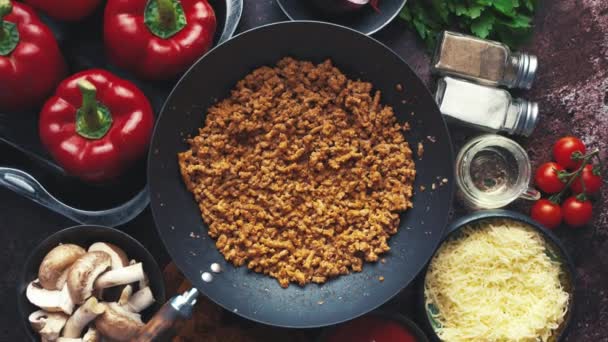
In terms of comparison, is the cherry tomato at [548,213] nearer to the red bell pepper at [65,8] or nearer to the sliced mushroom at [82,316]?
the sliced mushroom at [82,316]

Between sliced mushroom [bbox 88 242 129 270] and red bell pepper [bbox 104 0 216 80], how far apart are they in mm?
508

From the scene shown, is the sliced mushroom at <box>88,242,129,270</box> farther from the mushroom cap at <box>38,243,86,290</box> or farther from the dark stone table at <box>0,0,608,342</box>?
the dark stone table at <box>0,0,608,342</box>

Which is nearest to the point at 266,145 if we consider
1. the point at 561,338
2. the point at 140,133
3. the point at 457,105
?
the point at 140,133

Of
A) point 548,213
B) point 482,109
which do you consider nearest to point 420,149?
point 482,109

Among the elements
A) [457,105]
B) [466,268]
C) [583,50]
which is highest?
[583,50]

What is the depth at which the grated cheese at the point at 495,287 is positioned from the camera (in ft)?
7.04

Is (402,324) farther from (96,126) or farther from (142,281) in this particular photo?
(96,126)

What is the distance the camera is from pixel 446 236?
2.14 metres

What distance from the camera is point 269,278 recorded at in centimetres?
207

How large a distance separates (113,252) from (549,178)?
1.33m

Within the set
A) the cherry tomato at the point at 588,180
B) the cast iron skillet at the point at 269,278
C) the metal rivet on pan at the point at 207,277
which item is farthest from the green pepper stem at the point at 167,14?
the cherry tomato at the point at 588,180

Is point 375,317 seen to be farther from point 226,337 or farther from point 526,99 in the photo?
point 526,99

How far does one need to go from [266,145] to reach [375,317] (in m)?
0.61

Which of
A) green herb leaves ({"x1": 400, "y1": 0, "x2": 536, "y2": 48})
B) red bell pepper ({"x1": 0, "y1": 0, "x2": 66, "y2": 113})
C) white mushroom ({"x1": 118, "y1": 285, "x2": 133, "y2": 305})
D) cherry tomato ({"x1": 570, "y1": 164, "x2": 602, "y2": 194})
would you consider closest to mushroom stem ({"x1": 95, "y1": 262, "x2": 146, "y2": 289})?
white mushroom ({"x1": 118, "y1": 285, "x2": 133, "y2": 305})
